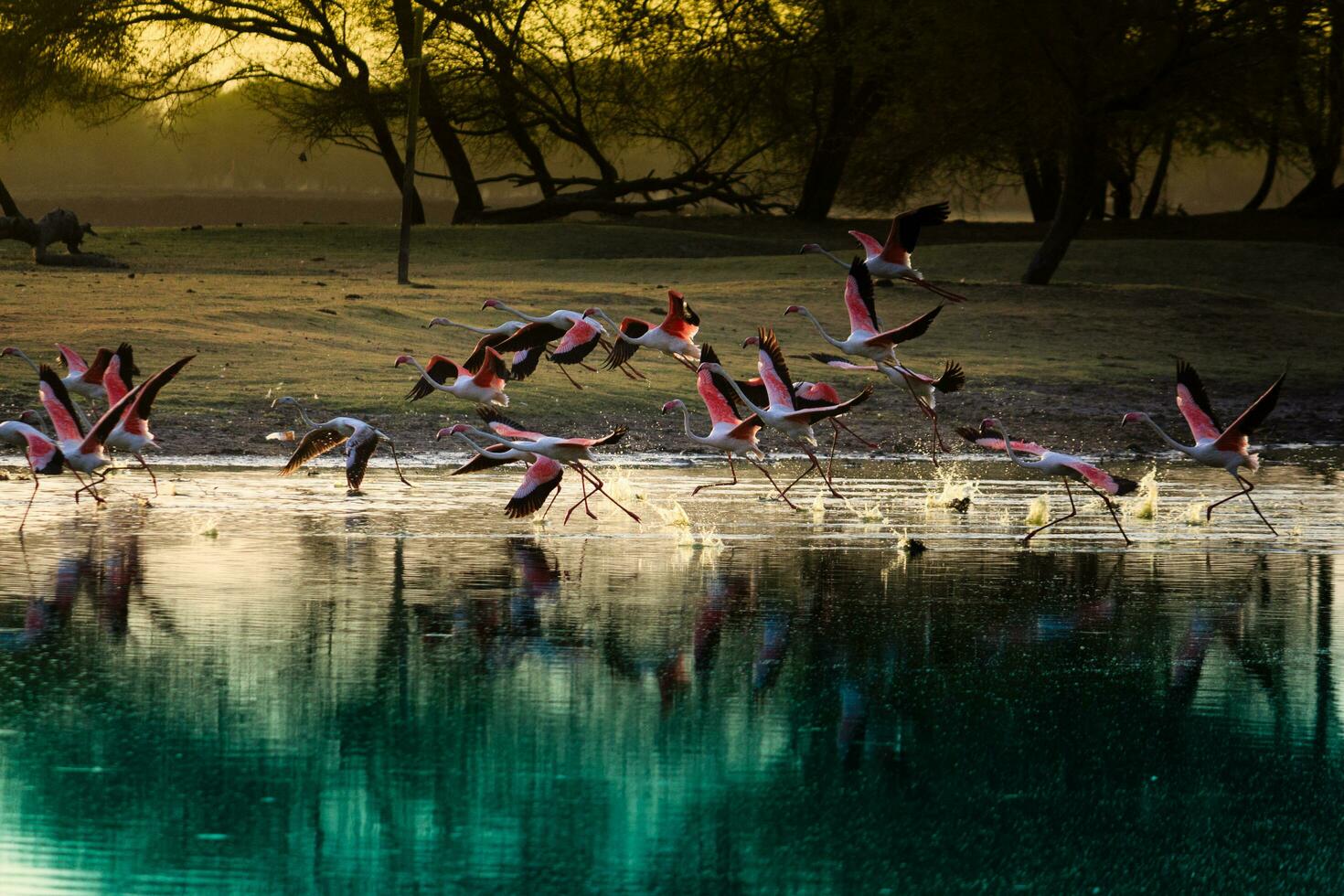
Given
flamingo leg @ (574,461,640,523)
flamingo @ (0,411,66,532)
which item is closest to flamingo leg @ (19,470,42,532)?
flamingo @ (0,411,66,532)

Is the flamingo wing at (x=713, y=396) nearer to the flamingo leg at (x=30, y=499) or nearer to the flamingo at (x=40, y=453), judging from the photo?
the flamingo at (x=40, y=453)

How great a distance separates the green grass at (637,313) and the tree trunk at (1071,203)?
2.32 feet

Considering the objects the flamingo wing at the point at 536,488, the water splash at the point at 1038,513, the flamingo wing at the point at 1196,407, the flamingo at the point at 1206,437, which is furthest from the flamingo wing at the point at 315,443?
the flamingo wing at the point at 1196,407

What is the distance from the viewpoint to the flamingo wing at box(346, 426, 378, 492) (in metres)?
10.2

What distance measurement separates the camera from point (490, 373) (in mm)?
11148

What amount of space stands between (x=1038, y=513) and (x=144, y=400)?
4.89 meters

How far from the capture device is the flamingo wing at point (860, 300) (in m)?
10.8

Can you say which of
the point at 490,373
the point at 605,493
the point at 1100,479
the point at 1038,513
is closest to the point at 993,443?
the point at 1038,513

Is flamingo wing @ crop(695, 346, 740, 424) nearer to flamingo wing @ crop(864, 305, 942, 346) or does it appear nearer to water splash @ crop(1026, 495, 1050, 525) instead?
flamingo wing @ crop(864, 305, 942, 346)

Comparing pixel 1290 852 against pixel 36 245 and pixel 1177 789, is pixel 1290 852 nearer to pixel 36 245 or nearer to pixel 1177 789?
pixel 1177 789

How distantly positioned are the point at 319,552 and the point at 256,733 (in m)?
3.43

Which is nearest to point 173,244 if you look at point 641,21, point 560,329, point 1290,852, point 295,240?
point 295,240

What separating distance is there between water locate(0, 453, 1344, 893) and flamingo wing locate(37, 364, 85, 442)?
1.85ft

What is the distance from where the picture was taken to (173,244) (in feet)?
124
